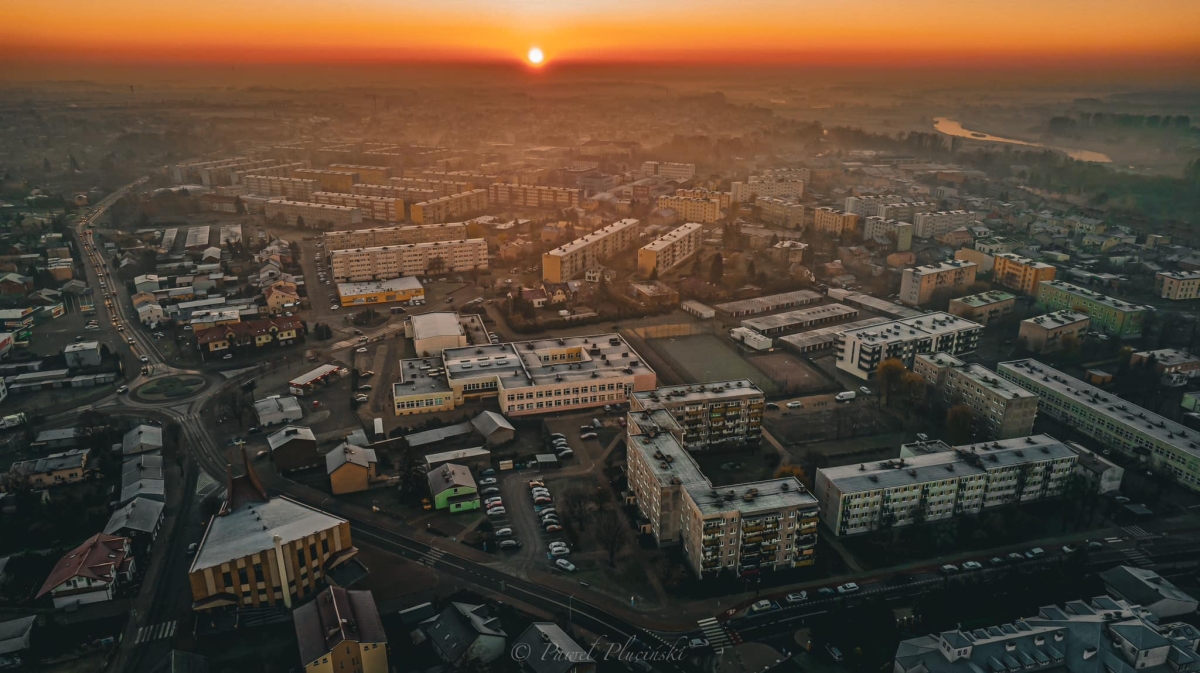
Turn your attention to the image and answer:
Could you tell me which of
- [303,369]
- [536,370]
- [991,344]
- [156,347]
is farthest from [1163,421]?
[156,347]

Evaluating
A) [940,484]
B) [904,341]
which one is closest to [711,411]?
[940,484]

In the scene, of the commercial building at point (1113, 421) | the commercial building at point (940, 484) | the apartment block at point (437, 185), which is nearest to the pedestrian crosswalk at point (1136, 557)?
the commercial building at point (940, 484)

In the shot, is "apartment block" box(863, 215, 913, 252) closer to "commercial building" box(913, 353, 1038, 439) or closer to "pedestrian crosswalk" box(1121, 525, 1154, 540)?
"commercial building" box(913, 353, 1038, 439)

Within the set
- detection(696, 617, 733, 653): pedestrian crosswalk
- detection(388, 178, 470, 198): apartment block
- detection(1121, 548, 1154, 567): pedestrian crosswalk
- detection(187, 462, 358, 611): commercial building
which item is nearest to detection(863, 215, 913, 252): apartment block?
detection(1121, 548, 1154, 567): pedestrian crosswalk

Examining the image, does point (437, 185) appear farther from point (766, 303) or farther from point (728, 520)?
point (728, 520)

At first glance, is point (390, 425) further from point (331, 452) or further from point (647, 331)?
point (647, 331)
